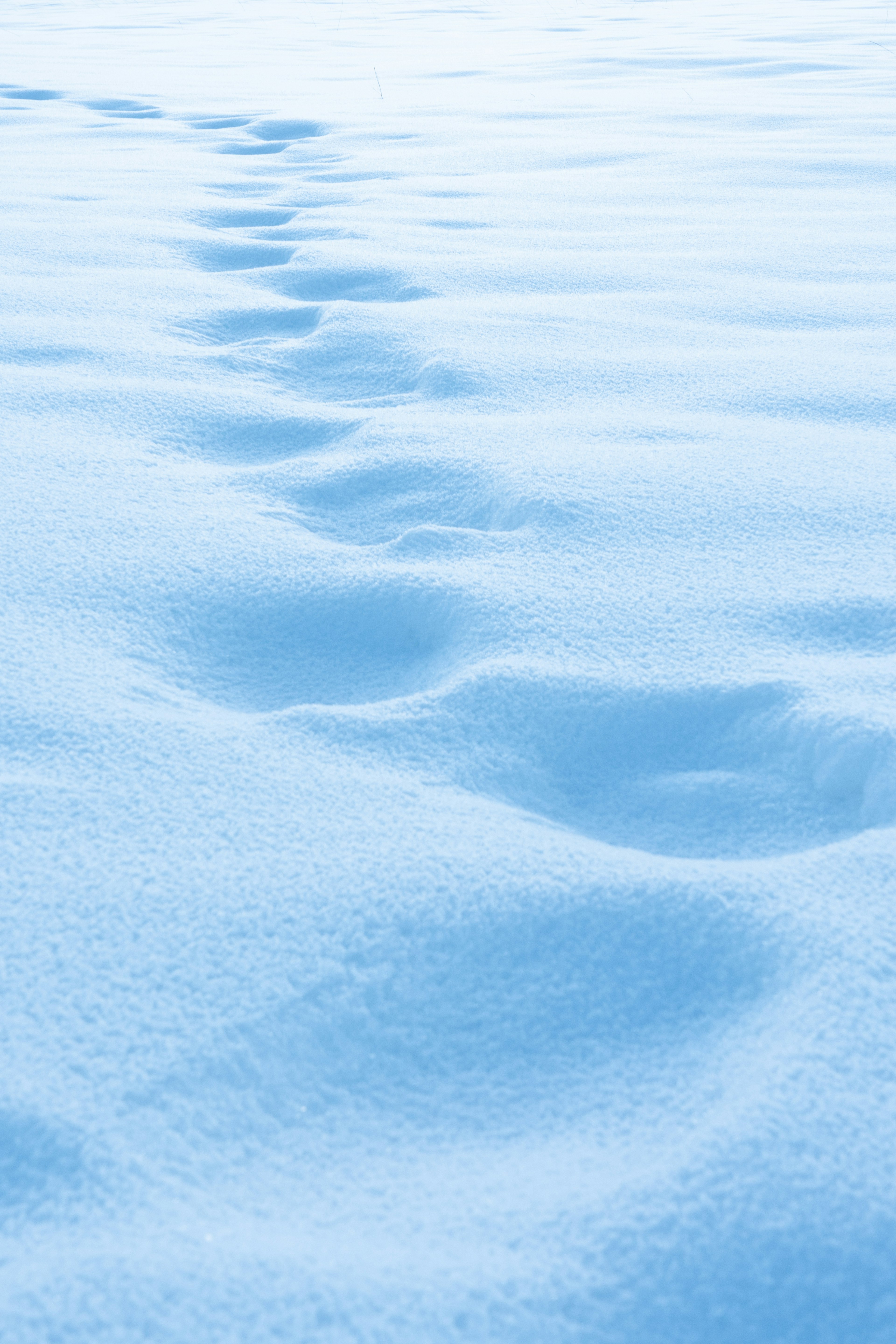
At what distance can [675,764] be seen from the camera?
881 millimetres

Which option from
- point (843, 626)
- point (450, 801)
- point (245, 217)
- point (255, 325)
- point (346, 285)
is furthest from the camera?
point (245, 217)

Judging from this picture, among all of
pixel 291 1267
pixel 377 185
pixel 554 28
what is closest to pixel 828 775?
pixel 291 1267

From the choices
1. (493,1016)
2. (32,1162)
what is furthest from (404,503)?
(32,1162)

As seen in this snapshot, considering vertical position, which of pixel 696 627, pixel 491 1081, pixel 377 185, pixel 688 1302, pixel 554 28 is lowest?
pixel 688 1302

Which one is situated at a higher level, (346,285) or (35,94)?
(35,94)

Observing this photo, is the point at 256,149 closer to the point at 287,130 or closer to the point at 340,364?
the point at 287,130

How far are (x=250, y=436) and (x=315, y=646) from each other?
0.48m

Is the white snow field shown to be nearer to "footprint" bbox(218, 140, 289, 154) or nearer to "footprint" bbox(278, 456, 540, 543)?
"footprint" bbox(278, 456, 540, 543)

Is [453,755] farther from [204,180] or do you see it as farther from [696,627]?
[204,180]

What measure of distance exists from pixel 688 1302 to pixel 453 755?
423mm

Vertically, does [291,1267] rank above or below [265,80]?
below

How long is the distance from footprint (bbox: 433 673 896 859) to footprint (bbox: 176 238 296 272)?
1428 mm

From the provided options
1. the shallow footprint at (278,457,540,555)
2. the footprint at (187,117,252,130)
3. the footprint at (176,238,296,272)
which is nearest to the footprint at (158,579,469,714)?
A: the shallow footprint at (278,457,540,555)

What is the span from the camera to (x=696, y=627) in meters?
1.01
